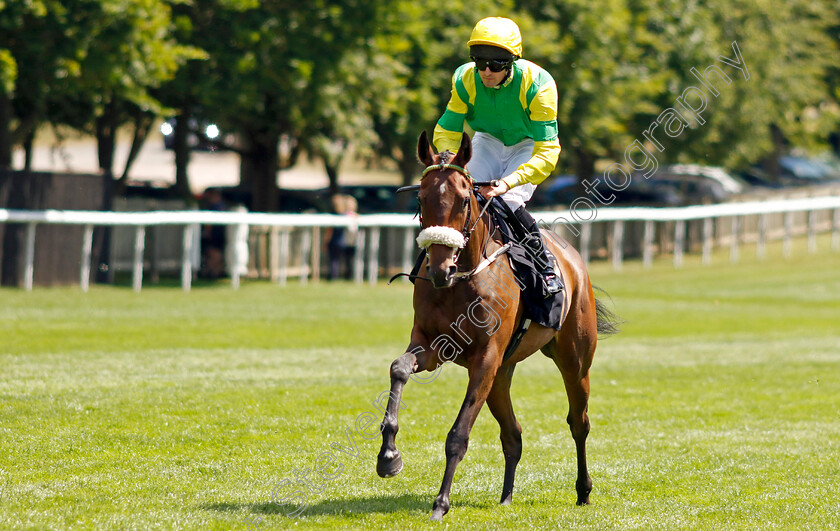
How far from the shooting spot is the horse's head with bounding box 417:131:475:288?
5.87 meters

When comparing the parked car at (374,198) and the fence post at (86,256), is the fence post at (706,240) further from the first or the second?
the fence post at (86,256)

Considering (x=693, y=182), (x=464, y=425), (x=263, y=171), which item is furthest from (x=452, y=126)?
(x=693, y=182)

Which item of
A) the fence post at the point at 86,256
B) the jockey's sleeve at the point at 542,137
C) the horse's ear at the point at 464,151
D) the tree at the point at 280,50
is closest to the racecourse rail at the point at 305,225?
the fence post at the point at 86,256

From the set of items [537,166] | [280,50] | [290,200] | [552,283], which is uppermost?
[280,50]

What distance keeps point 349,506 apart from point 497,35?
2.95m

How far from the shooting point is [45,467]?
697cm

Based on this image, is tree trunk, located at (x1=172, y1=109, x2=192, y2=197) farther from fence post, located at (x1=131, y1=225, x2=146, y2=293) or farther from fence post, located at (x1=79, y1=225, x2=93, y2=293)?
fence post, located at (x1=79, y1=225, x2=93, y2=293)

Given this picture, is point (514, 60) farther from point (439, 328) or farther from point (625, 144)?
point (625, 144)

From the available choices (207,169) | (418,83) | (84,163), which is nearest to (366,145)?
(418,83)

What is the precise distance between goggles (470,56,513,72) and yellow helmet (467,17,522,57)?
7 cm

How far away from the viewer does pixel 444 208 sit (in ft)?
19.4

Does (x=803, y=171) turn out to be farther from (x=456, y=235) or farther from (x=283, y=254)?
(x=456, y=235)

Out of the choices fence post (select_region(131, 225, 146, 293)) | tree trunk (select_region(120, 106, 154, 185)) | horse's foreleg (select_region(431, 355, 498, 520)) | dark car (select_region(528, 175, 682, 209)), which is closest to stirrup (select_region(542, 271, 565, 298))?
horse's foreleg (select_region(431, 355, 498, 520))

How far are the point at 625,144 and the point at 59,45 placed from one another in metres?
16.1
